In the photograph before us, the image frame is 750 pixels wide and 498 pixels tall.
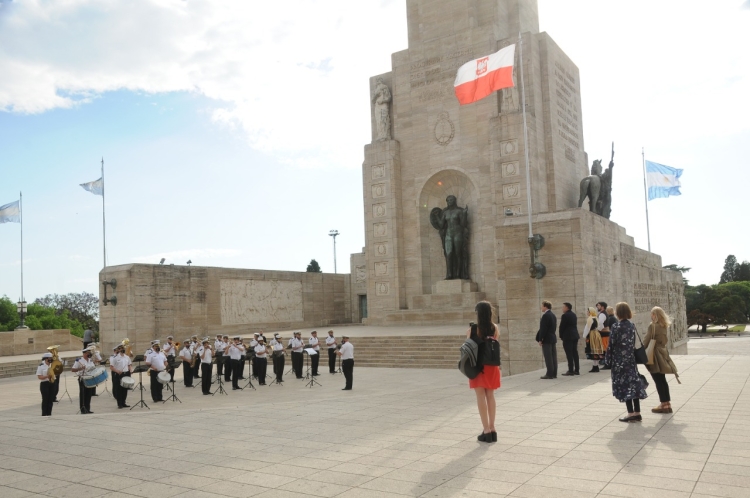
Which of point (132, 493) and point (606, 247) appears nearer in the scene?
point (132, 493)

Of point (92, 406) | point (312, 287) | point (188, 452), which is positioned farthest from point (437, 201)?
point (188, 452)

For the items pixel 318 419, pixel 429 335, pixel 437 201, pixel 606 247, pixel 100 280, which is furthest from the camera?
pixel 437 201

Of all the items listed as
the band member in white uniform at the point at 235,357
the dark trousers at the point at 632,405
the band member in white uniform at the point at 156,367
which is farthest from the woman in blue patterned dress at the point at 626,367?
the band member in white uniform at the point at 235,357

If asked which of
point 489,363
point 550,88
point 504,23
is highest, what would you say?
point 504,23

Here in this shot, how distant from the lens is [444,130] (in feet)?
94.9

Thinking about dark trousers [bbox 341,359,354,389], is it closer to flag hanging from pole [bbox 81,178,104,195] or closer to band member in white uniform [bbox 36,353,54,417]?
band member in white uniform [bbox 36,353,54,417]

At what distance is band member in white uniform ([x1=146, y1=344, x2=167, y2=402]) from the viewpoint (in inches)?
536

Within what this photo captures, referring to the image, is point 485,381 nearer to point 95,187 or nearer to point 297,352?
point 297,352

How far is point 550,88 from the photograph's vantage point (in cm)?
2792

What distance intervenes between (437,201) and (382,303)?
212 inches

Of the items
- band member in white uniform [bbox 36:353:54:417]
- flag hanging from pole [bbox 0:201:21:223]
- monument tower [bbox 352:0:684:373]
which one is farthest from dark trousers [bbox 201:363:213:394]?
flag hanging from pole [bbox 0:201:21:223]

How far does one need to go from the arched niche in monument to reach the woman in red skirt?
2158 cm

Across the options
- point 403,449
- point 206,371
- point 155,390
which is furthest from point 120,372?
point 403,449

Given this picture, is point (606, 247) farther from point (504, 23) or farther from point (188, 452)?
point (504, 23)
